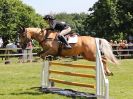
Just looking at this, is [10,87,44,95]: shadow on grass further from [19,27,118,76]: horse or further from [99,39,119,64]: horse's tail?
[99,39,119,64]: horse's tail

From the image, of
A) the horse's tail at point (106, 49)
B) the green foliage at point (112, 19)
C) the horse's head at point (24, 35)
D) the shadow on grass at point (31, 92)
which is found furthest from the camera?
the green foliage at point (112, 19)

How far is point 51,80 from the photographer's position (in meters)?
13.8

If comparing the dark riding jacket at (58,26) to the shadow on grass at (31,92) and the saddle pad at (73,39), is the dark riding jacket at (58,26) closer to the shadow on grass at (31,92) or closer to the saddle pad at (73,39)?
the saddle pad at (73,39)

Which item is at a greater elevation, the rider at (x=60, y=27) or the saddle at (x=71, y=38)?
the rider at (x=60, y=27)

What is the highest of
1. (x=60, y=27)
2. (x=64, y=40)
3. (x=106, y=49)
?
(x=60, y=27)

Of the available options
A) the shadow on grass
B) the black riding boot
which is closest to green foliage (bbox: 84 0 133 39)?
the black riding boot

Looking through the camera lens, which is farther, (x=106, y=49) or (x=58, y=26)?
(x=106, y=49)

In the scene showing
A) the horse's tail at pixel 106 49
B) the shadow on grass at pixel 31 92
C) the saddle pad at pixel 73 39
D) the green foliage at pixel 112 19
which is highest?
the green foliage at pixel 112 19

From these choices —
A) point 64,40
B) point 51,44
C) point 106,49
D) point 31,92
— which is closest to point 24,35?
point 51,44

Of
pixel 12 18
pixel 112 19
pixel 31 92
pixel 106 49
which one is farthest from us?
pixel 12 18

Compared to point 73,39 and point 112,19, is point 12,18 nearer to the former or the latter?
point 112,19

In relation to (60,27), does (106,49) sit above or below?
below

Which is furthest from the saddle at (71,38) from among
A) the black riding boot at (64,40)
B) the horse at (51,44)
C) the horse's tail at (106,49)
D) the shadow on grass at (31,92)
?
the shadow on grass at (31,92)

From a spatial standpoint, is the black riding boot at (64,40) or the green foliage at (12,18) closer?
the black riding boot at (64,40)
